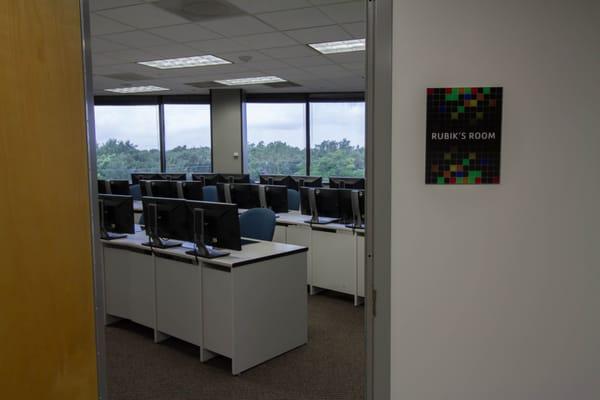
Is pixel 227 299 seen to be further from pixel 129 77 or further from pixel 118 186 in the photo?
pixel 129 77

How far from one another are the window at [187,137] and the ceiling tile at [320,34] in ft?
17.9

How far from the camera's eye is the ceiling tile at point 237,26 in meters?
4.66

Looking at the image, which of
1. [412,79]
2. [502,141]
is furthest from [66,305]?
[502,141]

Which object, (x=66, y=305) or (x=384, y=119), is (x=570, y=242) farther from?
(x=66, y=305)

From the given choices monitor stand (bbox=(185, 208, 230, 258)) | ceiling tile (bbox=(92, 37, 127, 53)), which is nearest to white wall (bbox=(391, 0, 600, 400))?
monitor stand (bbox=(185, 208, 230, 258))

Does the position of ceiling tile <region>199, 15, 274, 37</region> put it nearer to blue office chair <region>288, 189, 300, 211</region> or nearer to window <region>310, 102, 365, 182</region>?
blue office chair <region>288, 189, 300, 211</region>

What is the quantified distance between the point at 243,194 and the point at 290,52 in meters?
2.00

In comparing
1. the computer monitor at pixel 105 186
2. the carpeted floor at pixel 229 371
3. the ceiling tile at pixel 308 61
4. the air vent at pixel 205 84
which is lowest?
the carpeted floor at pixel 229 371

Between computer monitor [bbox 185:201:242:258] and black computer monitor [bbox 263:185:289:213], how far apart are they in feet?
7.10

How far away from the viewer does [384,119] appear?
1559mm

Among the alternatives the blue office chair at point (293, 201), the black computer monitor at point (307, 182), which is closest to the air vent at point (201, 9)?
the blue office chair at point (293, 201)

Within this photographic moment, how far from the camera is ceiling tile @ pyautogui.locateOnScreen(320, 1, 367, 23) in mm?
4164

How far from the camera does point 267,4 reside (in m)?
4.16

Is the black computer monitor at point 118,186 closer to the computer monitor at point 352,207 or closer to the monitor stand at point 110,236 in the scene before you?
the monitor stand at point 110,236
